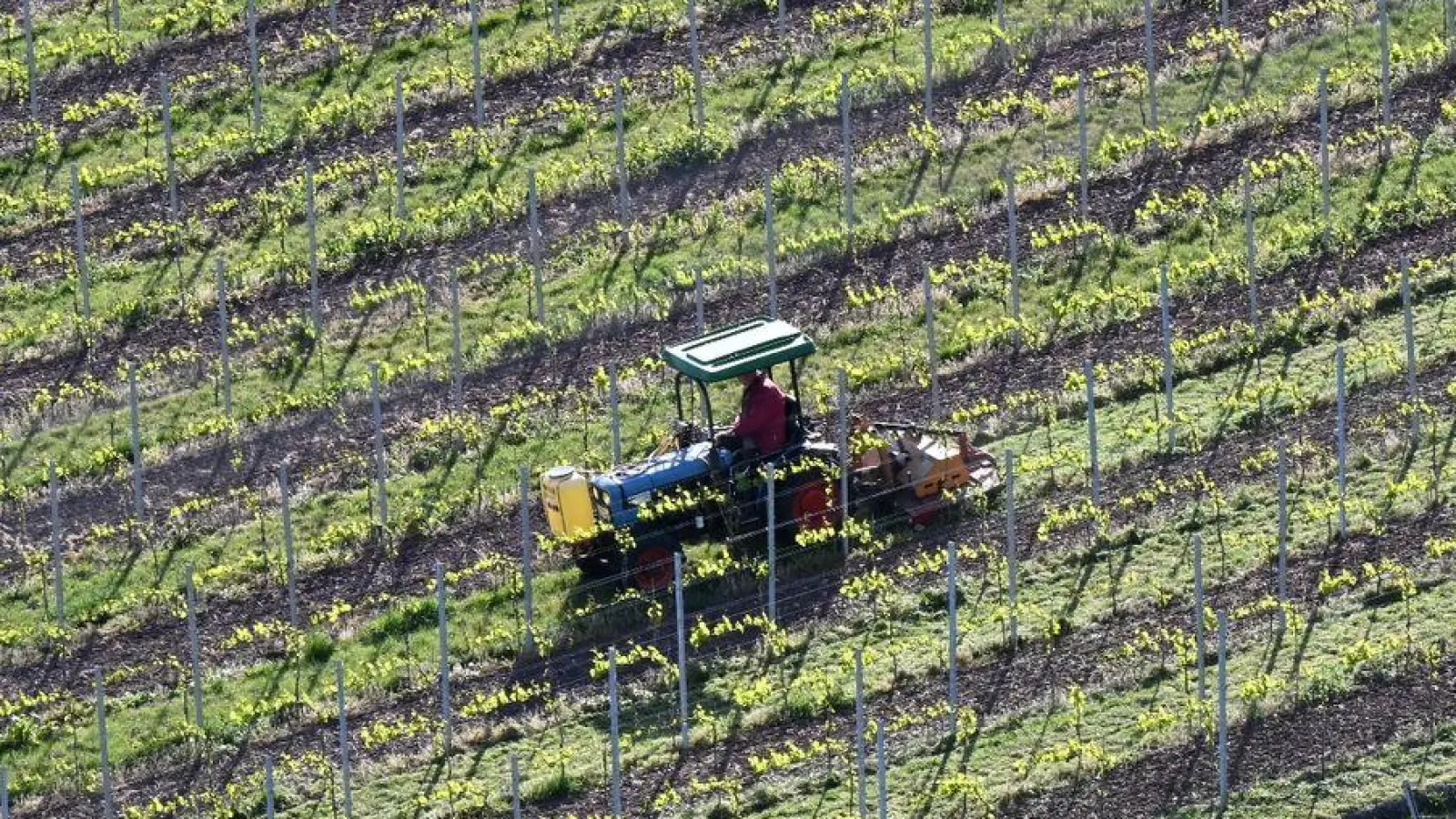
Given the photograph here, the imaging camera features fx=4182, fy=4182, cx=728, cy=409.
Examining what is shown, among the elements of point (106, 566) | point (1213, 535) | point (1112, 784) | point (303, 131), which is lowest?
point (1112, 784)

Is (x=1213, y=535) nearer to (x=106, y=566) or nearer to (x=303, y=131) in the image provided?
(x=106, y=566)

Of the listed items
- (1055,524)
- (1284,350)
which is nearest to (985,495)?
(1055,524)

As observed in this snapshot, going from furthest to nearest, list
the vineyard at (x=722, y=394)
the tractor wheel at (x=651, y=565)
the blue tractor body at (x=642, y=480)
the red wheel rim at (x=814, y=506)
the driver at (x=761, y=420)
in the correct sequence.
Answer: the red wheel rim at (x=814, y=506) → the driver at (x=761, y=420) → the tractor wheel at (x=651, y=565) → the blue tractor body at (x=642, y=480) → the vineyard at (x=722, y=394)

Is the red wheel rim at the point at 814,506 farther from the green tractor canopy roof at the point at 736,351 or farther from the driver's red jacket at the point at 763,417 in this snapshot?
the green tractor canopy roof at the point at 736,351

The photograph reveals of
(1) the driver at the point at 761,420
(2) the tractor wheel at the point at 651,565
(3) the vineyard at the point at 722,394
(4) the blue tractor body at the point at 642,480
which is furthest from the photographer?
(1) the driver at the point at 761,420

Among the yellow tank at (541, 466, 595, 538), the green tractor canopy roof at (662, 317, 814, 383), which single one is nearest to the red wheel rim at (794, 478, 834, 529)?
the green tractor canopy roof at (662, 317, 814, 383)

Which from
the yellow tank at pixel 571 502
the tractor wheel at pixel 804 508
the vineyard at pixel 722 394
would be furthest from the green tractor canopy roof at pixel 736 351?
the yellow tank at pixel 571 502

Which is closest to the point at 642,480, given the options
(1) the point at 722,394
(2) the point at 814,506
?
(2) the point at 814,506
